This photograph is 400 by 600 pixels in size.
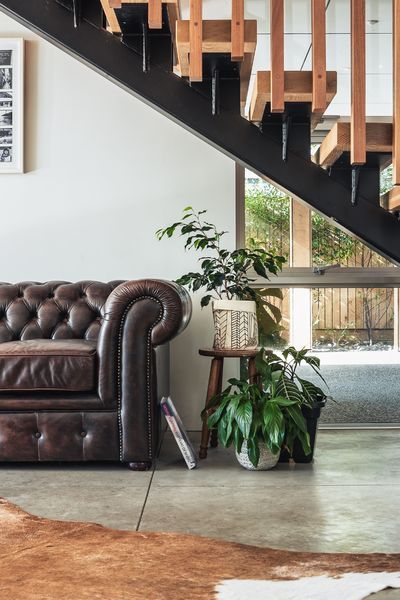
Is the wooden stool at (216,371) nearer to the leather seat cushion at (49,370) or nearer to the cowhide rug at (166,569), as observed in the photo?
the leather seat cushion at (49,370)

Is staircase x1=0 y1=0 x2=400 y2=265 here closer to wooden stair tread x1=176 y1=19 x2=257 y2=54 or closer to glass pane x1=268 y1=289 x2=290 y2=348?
wooden stair tread x1=176 y1=19 x2=257 y2=54

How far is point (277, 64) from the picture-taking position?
2.51 meters

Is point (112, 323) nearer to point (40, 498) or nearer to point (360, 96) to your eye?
point (40, 498)

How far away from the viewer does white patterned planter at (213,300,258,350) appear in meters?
3.69

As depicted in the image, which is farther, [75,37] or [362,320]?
[362,320]

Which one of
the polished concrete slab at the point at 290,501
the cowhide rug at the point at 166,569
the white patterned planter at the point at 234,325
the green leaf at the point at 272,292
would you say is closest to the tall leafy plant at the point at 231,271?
the green leaf at the point at 272,292

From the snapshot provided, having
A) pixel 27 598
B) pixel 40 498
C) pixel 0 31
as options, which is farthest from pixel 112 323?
pixel 0 31

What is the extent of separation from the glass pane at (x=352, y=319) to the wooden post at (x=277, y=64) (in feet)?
6.96

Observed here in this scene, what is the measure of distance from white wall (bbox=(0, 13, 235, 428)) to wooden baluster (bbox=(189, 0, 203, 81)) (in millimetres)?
2016

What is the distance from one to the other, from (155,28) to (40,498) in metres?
1.66

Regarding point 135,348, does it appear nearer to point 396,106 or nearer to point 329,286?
point 396,106

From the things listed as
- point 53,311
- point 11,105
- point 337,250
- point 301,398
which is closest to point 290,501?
point 301,398

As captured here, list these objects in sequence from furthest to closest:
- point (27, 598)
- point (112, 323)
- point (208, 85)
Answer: point (112, 323), point (208, 85), point (27, 598)

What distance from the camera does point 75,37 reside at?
270 centimetres
